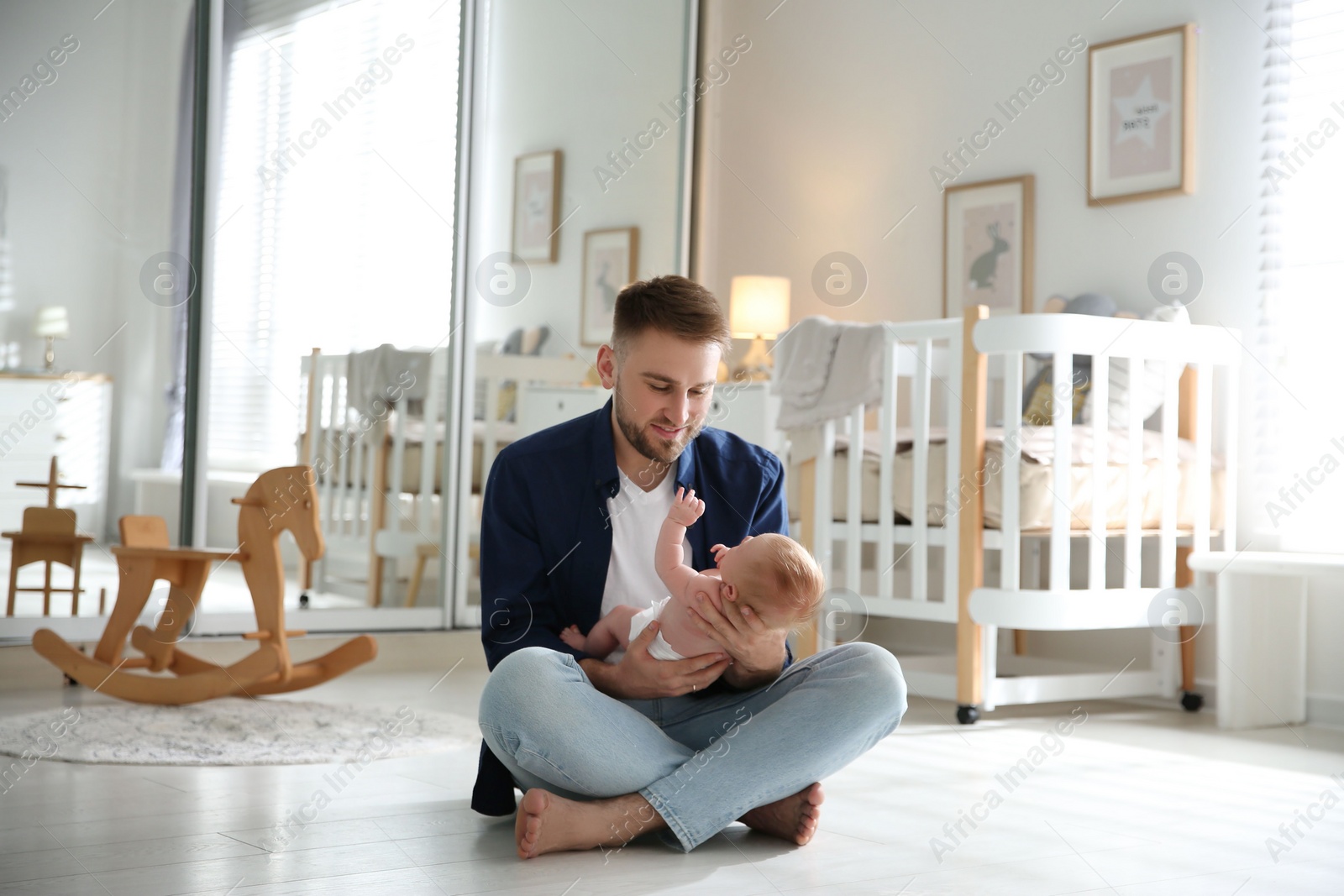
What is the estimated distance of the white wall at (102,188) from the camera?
289 cm

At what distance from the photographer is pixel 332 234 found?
331cm

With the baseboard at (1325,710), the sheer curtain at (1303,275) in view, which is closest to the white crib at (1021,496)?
the sheer curtain at (1303,275)

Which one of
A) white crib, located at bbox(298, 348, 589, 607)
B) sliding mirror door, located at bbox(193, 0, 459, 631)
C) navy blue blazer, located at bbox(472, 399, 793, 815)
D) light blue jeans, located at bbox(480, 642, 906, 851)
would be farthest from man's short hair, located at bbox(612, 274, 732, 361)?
white crib, located at bbox(298, 348, 589, 607)

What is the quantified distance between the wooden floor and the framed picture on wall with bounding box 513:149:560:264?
1.87m

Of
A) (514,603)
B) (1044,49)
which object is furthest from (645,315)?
(1044,49)

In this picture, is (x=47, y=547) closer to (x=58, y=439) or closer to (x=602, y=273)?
(x=58, y=439)

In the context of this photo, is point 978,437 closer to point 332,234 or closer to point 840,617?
point 840,617

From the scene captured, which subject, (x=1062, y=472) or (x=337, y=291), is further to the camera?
(x=337, y=291)

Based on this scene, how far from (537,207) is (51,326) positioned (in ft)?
4.49

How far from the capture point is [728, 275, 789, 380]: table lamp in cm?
396

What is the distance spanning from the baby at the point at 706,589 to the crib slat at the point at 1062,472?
49.6 inches

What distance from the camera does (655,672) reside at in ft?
4.99

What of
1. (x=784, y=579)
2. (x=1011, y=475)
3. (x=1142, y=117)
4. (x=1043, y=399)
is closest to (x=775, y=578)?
(x=784, y=579)

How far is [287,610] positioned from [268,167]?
43.7 inches
